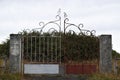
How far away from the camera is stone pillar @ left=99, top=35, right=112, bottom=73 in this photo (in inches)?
778

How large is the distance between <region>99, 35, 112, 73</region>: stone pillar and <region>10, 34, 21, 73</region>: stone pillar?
352 cm

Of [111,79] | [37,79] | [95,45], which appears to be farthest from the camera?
[95,45]

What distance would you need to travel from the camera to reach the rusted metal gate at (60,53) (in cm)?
1961

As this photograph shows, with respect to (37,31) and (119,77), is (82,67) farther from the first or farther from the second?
(37,31)

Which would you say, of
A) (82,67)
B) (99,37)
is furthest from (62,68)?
(99,37)

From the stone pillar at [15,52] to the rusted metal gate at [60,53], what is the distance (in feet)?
1.00

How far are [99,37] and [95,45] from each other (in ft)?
3.12

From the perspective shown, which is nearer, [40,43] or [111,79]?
[111,79]

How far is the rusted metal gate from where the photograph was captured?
64.3 ft

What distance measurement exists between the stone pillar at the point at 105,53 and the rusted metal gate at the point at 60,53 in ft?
0.98

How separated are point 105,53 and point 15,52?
3858mm

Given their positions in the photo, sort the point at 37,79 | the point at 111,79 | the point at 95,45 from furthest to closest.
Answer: the point at 95,45 → the point at 37,79 → the point at 111,79

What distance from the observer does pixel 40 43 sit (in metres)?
21.5

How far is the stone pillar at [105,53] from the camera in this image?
1977cm
